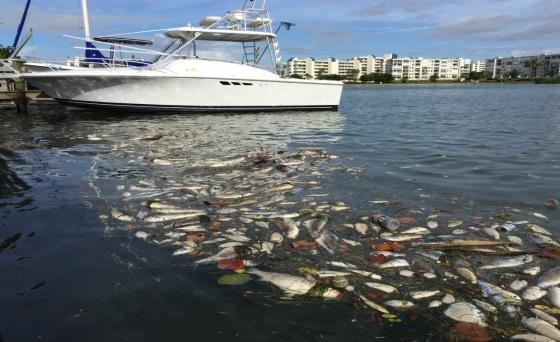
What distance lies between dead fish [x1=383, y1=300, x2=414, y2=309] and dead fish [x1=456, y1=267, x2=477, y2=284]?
2.61 feet

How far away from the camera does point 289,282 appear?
3832 millimetres

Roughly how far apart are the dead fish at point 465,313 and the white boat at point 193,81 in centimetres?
1815

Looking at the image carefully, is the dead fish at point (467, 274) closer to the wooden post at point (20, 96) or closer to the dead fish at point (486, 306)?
the dead fish at point (486, 306)

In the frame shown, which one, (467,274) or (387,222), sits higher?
(387,222)

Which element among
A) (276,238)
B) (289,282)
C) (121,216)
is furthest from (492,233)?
(121,216)

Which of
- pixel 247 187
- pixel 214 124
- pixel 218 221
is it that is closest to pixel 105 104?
pixel 214 124

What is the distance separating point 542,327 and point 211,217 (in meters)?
3.78

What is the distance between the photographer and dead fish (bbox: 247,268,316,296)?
12.2 feet

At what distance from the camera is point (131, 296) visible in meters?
3.59

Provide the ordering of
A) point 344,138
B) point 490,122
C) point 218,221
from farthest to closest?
point 490,122
point 344,138
point 218,221

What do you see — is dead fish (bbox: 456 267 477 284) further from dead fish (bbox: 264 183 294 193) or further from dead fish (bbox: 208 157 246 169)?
dead fish (bbox: 208 157 246 169)

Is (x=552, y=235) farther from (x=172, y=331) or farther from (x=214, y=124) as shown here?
(x=214, y=124)

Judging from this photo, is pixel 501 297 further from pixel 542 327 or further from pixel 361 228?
pixel 361 228

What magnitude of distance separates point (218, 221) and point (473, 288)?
3005mm
